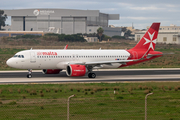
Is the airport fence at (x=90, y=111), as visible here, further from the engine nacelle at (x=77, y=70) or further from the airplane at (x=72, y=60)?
the airplane at (x=72, y=60)

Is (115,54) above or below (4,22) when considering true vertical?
below

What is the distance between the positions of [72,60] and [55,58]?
225 centimetres

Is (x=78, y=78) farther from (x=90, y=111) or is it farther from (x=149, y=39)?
(x=90, y=111)

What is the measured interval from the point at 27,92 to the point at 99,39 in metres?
151

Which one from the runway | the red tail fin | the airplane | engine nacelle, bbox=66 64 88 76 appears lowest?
the runway

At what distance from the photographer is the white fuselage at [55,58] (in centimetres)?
3881

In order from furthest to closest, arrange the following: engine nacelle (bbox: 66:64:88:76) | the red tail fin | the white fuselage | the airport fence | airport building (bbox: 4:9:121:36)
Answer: airport building (bbox: 4:9:121:36), the red tail fin, the white fuselage, engine nacelle (bbox: 66:64:88:76), the airport fence

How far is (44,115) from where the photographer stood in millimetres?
16031

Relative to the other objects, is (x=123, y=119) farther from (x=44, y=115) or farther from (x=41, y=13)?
(x=41, y=13)

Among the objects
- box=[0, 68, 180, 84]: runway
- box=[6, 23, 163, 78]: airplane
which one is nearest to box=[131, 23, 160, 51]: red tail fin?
box=[6, 23, 163, 78]: airplane

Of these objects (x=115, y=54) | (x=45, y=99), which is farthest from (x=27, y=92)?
(x=115, y=54)

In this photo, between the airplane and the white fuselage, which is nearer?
the airplane

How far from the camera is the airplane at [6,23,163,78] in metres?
38.6

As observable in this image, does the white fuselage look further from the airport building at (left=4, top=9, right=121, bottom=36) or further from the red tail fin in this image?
the airport building at (left=4, top=9, right=121, bottom=36)
